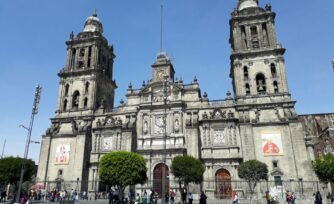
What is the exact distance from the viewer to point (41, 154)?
3681 cm

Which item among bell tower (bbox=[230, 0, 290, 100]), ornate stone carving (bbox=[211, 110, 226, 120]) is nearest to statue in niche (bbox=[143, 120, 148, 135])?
ornate stone carving (bbox=[211, 110, 226, 120])

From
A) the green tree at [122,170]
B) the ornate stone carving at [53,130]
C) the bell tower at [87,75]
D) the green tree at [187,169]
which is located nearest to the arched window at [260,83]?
the green tree at [187,169]

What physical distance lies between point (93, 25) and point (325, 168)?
37.7m

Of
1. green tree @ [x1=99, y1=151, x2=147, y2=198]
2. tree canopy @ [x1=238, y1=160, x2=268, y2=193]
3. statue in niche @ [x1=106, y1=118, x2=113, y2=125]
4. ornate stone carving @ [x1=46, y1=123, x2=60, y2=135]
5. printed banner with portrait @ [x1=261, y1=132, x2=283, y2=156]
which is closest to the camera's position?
green tree @ [x1=99, y1=151, x2=147, y2=198]

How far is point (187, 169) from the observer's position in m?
24.9

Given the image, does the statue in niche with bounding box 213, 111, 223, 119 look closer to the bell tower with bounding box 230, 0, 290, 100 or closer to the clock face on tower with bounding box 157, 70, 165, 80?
the bell tower with bounding box 230, 0, 290, 100

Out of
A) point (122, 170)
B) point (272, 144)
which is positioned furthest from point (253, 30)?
point (122, 170)

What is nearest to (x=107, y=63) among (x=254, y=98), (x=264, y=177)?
(x=254, y=98)

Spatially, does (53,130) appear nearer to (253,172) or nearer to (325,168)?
(253,172)

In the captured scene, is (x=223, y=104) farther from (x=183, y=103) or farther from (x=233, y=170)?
(x=233, y=170)

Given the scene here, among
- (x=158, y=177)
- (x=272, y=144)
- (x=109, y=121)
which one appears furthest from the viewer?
(x=109, y=121)

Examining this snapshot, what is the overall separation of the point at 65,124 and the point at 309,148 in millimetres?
31433

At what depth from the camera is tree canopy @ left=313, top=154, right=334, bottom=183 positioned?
23.6m

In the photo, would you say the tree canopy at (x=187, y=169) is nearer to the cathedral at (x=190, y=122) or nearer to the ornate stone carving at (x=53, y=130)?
the cathedral at (x=190, y=122)
